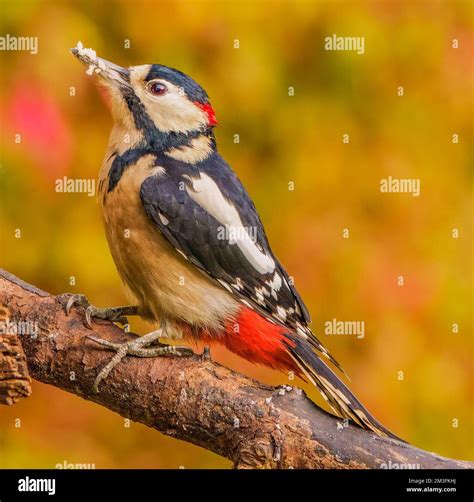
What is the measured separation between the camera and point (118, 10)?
13.4 feet

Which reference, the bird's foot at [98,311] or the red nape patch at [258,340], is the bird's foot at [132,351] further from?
the red nape patch at [258,340]

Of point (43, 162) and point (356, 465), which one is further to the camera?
point (43, 162)

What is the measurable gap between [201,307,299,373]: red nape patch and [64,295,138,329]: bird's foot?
0.34 meters

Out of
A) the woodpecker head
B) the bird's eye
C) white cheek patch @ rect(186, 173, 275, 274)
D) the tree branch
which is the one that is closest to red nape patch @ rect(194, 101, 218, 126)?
the woodpecker head

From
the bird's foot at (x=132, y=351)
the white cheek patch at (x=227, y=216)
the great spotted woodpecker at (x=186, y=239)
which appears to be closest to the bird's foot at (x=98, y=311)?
the great spotted woodpecker at (x=186, y=239)

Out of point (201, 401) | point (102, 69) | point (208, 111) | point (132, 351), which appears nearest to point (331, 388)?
point (201, 401)

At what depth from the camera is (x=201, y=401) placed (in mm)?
2826

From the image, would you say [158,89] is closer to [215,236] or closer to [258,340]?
[215,236]

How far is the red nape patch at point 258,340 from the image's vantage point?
10.4 feet

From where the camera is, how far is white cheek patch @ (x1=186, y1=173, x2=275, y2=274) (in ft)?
10.8

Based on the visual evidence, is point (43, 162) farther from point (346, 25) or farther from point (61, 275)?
point (346, 25)

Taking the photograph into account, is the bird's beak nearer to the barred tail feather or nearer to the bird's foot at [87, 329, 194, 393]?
the bird's foot at [87, 329, 194, 393]

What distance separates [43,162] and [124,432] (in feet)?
3.96

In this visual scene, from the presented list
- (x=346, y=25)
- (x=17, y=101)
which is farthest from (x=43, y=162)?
(x=346, y=25)
